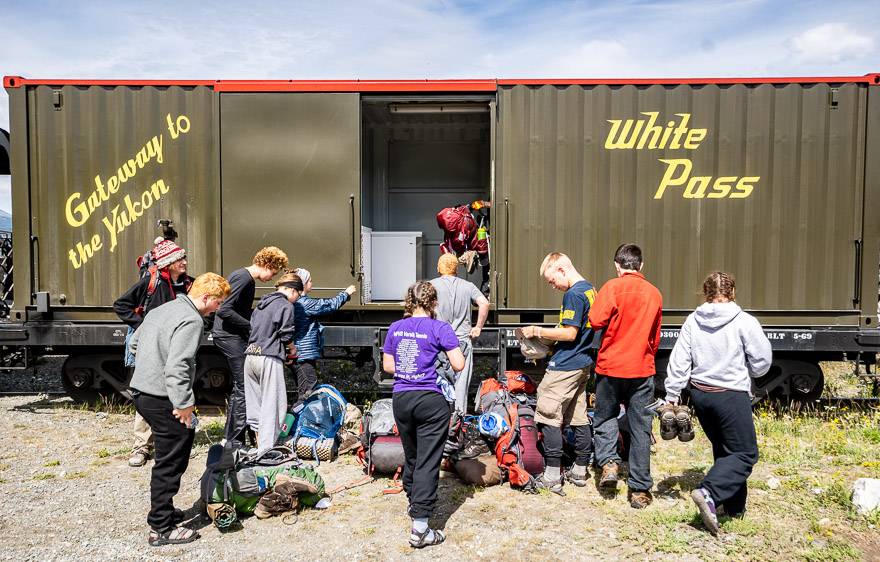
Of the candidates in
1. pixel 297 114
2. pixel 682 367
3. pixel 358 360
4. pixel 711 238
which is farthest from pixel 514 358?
pixel 297 114

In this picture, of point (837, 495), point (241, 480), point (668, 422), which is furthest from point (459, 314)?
point (837, 495)

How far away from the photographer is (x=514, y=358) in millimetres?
6328

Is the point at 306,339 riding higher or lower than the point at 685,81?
lower

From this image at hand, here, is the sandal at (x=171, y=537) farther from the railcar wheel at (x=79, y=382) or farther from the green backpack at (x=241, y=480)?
the railcar wheel at (x=79, y=382)

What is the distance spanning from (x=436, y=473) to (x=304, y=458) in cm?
177

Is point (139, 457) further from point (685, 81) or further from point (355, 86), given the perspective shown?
point (685, 81)

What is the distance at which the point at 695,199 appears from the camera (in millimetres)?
5844

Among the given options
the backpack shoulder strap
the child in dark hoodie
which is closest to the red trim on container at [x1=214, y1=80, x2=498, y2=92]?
the backpack shoulder strap

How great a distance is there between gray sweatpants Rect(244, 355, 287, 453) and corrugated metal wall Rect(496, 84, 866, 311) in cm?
238

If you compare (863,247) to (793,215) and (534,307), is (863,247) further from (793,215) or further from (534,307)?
(534,307)

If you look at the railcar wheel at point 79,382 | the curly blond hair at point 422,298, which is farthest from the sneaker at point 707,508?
the railcar wheel at point 79,382

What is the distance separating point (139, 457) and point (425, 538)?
2.57 m

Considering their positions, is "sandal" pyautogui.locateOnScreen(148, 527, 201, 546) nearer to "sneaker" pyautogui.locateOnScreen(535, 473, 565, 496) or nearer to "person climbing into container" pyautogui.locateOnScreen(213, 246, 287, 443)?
"person climbing into container" pyautogui.locateOnScreen(213, 246, 287, 443)

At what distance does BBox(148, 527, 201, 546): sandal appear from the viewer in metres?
3.46
